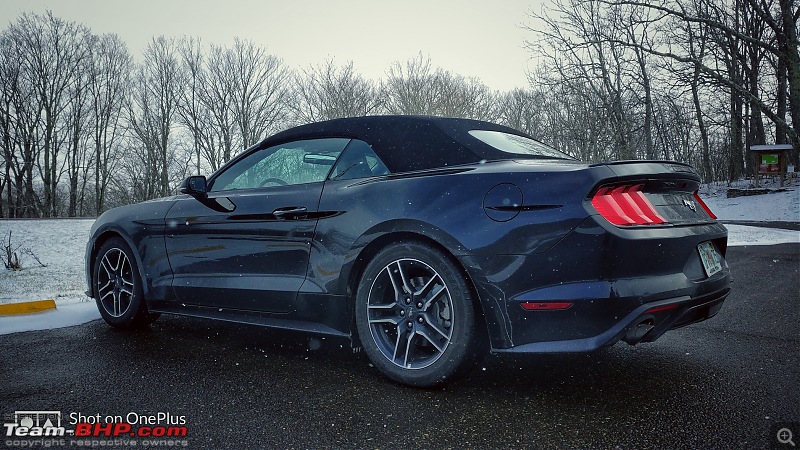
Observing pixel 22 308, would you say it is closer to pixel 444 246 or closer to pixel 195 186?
pixel 195 186

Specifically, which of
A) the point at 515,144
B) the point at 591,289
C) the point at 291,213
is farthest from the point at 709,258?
the point at 291,213

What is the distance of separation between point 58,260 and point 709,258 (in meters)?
16.0

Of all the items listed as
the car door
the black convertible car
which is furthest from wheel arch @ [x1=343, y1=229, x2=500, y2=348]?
the car door

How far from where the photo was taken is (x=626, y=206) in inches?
94.2

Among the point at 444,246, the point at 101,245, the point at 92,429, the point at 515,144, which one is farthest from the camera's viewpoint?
the point at 101,245

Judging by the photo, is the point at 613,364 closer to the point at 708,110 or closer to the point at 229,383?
the point at 229,383

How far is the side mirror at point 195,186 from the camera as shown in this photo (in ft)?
11.9

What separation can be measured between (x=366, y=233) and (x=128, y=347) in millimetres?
1923

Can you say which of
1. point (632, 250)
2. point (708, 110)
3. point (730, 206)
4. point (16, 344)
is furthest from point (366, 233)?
point (708, 110)

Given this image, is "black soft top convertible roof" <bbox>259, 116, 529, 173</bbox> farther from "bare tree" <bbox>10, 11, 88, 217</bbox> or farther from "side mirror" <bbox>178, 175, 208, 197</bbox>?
"bare tree" <bbox>10, 11, 88, 217</bbox>

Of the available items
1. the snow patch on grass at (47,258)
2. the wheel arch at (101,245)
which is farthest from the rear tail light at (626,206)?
the snow patch on grass at (47,258)

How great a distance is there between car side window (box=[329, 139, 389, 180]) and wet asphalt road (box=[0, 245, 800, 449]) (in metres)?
1.07

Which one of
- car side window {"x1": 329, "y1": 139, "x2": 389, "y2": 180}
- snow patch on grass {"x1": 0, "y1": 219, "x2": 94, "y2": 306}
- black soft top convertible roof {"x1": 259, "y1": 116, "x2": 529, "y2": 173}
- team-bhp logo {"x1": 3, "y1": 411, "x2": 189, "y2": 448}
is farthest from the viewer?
snow patch on grass {"x1": 0, "y1": 219, "x2": 94, "y2": 306}

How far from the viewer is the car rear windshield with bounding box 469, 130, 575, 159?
3.05 meters
